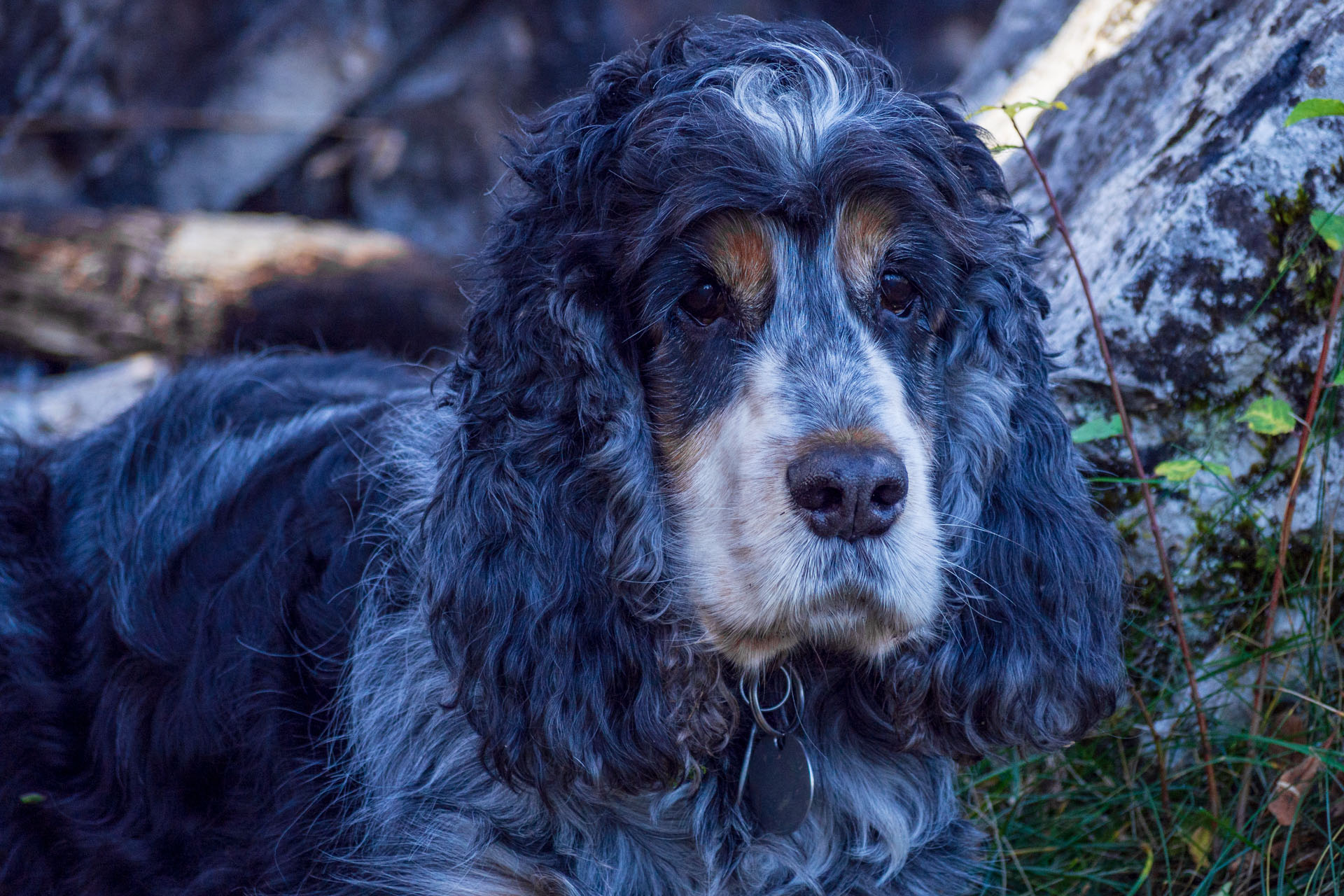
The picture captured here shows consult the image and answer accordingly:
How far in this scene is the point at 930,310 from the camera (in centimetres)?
272

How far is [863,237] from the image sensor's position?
2.57 meters

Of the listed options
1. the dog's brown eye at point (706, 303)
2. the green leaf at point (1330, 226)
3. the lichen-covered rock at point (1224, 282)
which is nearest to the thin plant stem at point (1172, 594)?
the lichen-covered rock at point (1224, 282)

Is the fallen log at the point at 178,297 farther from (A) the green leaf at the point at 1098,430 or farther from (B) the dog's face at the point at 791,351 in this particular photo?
(B) the dog's face at the point at 791,351

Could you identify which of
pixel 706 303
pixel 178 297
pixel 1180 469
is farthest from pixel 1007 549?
pixel 178 297

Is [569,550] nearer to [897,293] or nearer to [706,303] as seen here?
[706,303]

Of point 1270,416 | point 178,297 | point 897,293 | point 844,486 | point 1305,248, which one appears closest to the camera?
point 844,486

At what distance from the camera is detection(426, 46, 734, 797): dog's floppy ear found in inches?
102

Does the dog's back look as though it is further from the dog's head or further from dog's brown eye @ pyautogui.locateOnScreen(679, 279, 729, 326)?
dog's brown eye @ pyautogui.locateOnScreen(679, 279, 729, 326)

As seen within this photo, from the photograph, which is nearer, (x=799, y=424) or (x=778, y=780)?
(x=799, y=424)

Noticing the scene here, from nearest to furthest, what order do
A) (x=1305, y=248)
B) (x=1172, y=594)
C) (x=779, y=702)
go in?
(x=779, y=702)
(x=1172, y=594)
(x=1305, y=248)

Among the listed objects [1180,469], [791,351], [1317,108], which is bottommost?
[1180,469]

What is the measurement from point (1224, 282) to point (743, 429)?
70.0 inches

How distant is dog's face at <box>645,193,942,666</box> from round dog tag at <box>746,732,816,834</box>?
0.31 m

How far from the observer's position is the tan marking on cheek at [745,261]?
251 centimetres
